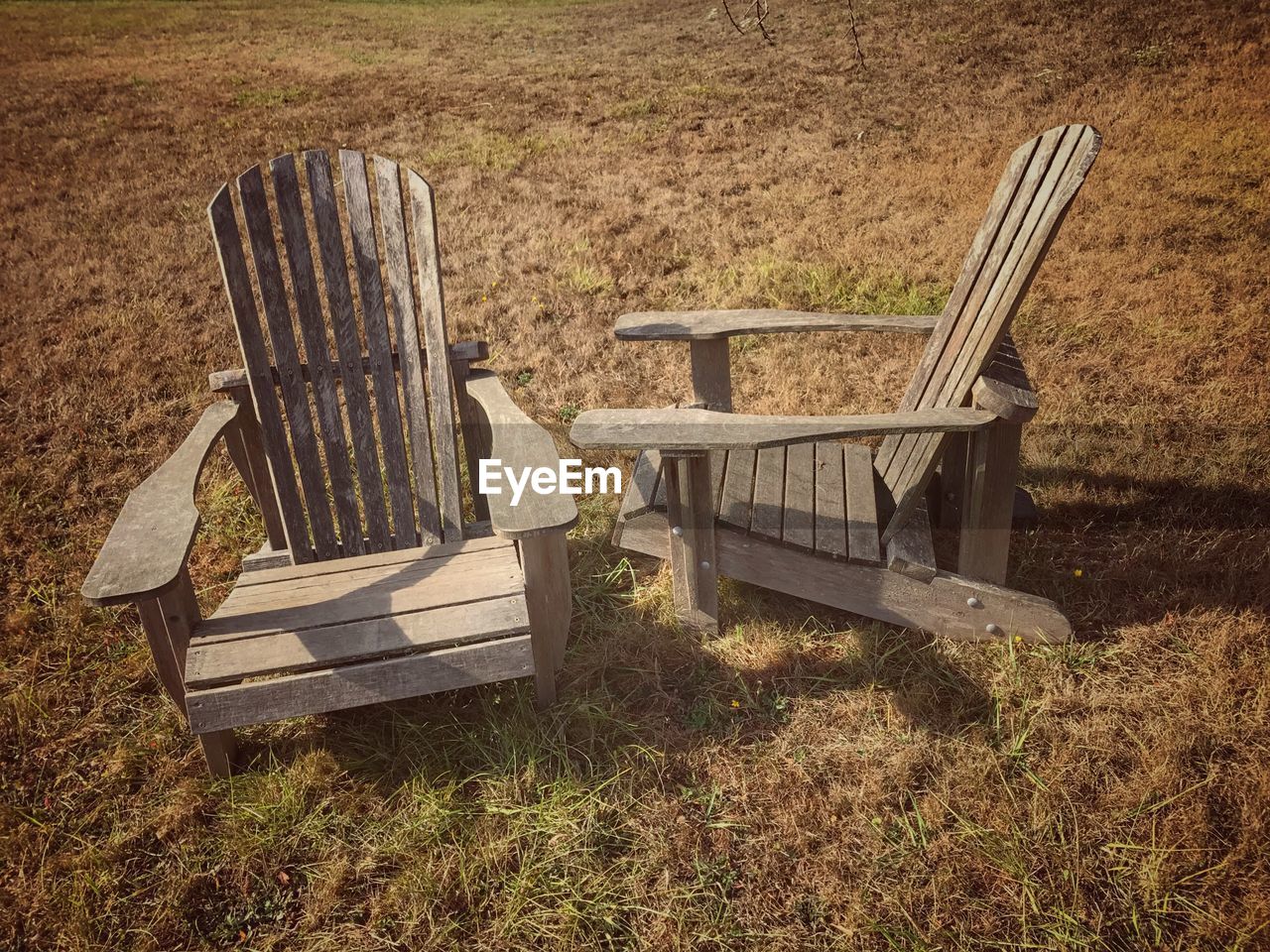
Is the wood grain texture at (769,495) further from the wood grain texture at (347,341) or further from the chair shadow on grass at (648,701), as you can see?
the wood grain texture at (347,341)

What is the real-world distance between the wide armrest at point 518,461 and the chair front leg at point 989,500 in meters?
1.16

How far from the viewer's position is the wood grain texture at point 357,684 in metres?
1.69

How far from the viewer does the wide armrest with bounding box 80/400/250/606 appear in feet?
4.92

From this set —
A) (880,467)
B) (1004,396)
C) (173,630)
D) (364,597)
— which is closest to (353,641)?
(364,597)

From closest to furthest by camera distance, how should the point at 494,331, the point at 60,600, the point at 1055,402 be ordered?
the point at 60,600 < the point at 1055,402 < the point at 494,331

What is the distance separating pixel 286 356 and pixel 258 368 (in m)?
0.09

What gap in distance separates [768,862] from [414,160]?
6.81 metres

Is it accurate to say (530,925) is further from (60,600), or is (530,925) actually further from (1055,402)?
(1055,402)

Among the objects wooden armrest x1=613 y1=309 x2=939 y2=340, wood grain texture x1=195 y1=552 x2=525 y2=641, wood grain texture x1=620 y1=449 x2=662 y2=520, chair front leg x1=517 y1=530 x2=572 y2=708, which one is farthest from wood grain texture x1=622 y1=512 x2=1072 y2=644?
wood grain texture x1=195 y1=552 x2=525 y2=641

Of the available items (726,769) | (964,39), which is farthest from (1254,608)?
(964,39)

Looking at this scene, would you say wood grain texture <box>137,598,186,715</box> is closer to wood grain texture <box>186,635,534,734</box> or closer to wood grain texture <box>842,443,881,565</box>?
wood grain texture <box>186,635,534,734</box>

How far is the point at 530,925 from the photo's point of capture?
5.51 feet

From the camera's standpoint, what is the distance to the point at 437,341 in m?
2.24

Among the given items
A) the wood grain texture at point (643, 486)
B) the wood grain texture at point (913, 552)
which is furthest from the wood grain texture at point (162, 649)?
the wood grain texture at point (913, 552)
